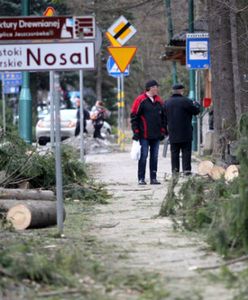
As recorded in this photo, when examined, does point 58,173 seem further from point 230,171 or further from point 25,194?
point 230,171

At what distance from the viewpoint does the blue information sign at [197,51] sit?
23.3 metres

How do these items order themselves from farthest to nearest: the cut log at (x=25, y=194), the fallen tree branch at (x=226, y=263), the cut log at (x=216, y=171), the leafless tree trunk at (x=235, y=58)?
1. the leafless tree trunk at (x=235, y=58)
2. the cut log at (x=216, y=171)
3. the cut log at (x=25, y=194)
4. the fallen tree branch at (x=226, y=263)

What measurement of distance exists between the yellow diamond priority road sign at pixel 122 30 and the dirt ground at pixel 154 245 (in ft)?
19.5

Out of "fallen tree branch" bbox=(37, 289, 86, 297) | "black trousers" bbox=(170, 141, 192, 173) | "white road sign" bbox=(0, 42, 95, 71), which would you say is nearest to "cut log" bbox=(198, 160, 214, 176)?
"black trousers" bbox=(170, 141, 192, 173)

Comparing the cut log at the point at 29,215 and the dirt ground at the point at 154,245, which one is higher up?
the cut log at the point at 29,215

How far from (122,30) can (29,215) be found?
10.8m

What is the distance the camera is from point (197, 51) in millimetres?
23484

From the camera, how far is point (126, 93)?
64.9 m

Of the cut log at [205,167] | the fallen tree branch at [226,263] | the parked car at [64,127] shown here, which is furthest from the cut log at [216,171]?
the parked car at [64,127]

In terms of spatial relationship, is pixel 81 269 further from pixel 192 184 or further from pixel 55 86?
pixel 192 184

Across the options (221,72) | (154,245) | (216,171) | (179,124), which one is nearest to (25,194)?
(154,245)

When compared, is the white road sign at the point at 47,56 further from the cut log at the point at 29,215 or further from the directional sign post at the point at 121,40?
Result: the directional sign post at the point at 121,40

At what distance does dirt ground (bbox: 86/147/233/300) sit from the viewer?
7590 mm

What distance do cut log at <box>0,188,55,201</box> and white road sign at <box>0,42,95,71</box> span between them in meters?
2.52
